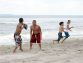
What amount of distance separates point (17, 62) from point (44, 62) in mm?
876

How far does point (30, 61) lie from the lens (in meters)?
9.98

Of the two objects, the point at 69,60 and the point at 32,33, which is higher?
the point at 32,33

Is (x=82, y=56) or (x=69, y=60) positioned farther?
(x=82, y=56)

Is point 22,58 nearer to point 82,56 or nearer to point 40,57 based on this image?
point 40,57

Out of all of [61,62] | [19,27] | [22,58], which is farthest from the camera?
[19,27]

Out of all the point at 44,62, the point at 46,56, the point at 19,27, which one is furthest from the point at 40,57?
the point at 19,27

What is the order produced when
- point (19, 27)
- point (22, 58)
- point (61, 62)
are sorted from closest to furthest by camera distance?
point (61, 62)
point (22, 58)
point (19, 27)

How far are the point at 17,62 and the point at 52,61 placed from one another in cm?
114

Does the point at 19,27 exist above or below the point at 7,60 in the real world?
above

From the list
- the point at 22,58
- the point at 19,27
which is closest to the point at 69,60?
the point at 22,58

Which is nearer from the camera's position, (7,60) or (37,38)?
(7,60)

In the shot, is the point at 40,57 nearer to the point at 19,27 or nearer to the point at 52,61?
the point at 52,61

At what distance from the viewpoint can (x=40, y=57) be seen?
423 inches

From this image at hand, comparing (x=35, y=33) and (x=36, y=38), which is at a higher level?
(x=35, y=33)
